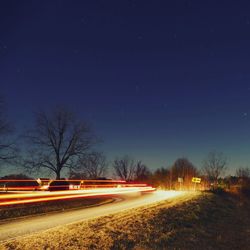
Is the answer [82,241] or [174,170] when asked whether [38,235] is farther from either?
[174,170]

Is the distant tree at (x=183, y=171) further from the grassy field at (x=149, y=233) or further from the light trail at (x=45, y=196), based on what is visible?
the grassy field at (x=149, y=233)

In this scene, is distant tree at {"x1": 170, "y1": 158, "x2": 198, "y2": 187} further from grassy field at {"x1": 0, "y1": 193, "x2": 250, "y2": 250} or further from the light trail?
grassy field at {"x1": 0, "y1": 193, "x2": 250, "y2": 250}

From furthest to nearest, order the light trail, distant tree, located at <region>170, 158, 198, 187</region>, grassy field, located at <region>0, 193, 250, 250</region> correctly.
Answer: distant tree, located at <region>170, 158, 198, 187</region> → the light trail → grassy field, located at <region>0, 193, 250, 250</region>

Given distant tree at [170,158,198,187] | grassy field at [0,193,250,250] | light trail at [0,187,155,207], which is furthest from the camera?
Result: distant tree at [170,158,198,187]

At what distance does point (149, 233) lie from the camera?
59.2 feet

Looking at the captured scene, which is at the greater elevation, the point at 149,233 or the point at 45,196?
the point at 45,196

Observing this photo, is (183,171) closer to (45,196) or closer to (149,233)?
(45,196)

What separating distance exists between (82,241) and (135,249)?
2038 millimetres

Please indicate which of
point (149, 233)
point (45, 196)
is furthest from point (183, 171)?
point (149, 233)

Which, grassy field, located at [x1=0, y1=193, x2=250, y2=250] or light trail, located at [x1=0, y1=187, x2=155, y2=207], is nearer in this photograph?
grassy field, located at [x1=0, y1=193, x2=250, y2=250]

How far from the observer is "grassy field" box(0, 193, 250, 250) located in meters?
14.2

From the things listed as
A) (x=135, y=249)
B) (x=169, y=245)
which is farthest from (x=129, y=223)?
(x=135, y=249)

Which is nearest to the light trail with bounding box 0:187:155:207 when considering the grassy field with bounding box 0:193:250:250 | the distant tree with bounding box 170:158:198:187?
the grassy field with bounding box 0:193:250:250

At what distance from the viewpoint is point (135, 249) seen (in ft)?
48.3
